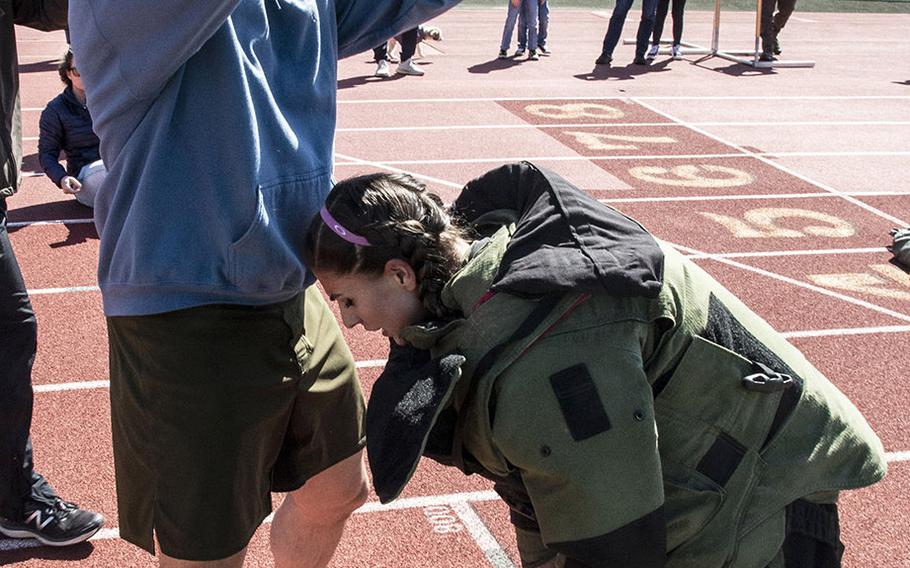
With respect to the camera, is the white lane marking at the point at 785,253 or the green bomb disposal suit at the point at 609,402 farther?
the white lane marking at the point at 785,253

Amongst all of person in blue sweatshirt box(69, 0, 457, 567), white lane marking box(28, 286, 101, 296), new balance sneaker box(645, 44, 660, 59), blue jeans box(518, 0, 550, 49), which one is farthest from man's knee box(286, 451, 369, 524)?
new balance sneaker box(645, 44, 660, 59)

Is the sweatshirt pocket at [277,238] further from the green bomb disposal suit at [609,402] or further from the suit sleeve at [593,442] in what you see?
the suit sleeve at [593,442]

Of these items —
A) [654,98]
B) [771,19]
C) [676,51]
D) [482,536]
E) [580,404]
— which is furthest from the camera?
[676,51]

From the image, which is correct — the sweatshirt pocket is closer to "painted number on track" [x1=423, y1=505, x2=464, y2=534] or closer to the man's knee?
the man's knee

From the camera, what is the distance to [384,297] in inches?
75.1

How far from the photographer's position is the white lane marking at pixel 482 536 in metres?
3.42

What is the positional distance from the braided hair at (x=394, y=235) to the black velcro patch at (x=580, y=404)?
12.4 inches

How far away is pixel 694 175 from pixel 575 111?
289 cm

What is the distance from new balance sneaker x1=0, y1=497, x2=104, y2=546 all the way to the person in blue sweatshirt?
1.22 m

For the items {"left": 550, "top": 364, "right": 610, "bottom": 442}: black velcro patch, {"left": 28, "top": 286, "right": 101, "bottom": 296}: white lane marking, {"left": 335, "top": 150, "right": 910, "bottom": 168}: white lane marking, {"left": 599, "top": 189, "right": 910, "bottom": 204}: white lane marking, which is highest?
{"left": 550, "top": 364, "right": 610, "bottom": 442}: black velcro patch

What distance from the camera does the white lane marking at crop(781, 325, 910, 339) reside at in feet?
17.6

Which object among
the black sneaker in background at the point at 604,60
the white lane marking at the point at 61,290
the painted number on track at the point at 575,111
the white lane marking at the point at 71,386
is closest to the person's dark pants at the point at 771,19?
the black sneaker in background at the point at 604,60

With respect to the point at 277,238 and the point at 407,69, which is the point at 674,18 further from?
the point at 277,238

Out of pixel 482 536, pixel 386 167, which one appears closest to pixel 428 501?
pixel 482 536
